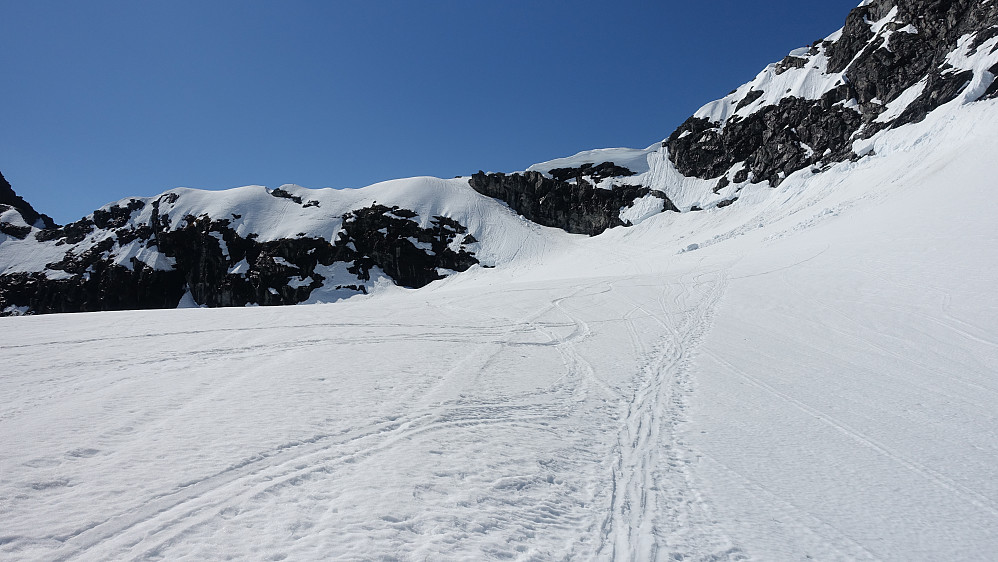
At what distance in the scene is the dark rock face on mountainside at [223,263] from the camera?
2562 inches

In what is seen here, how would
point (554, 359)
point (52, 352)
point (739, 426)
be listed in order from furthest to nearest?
1. point (554, 359)
2. point (52, 352)
3. point (739, 426)

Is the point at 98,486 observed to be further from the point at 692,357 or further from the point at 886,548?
the point at 692,357

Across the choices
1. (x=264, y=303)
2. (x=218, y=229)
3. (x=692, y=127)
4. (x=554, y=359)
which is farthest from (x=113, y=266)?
(x=692, y=127)

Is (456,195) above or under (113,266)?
above

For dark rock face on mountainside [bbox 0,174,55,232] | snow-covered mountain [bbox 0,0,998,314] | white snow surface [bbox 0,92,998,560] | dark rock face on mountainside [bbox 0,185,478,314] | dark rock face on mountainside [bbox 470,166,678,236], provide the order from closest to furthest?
1. white snow surface [bbox 0,92,998,560]
2. snow-covered mountain [bbox 0,0,998,314]
3. dark rock face on mountainside [bbox 0,185,478,314]
4. dark rock face on mountainside [bbox 470,166,678,236]
5. dark rock face on mountainside [bbox 0,174,55,232]

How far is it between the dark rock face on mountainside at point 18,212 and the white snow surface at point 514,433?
113654mm

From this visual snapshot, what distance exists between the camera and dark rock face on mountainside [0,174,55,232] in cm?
8688

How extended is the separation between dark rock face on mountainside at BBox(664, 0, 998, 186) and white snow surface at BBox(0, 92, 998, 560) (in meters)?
47.3

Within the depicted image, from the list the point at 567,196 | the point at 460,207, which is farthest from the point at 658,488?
the point at 567,196

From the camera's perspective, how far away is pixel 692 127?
7656cm

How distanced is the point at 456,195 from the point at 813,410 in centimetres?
7663

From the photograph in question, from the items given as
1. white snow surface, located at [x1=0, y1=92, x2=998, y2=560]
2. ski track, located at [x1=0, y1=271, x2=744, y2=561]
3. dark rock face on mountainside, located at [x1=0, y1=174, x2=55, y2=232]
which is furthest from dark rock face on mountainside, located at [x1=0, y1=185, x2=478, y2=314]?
ski track, located at [x1=0, y1=271, x2=744, y2=561]

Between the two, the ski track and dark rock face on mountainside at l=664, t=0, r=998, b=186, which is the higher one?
dark rock face on mountainside at l=664, t=0, r=998, b=186

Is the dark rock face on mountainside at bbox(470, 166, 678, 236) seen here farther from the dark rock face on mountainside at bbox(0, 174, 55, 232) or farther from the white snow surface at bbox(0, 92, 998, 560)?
the dark rock face on mountainside at bbox(0, 174, 55, 232)
